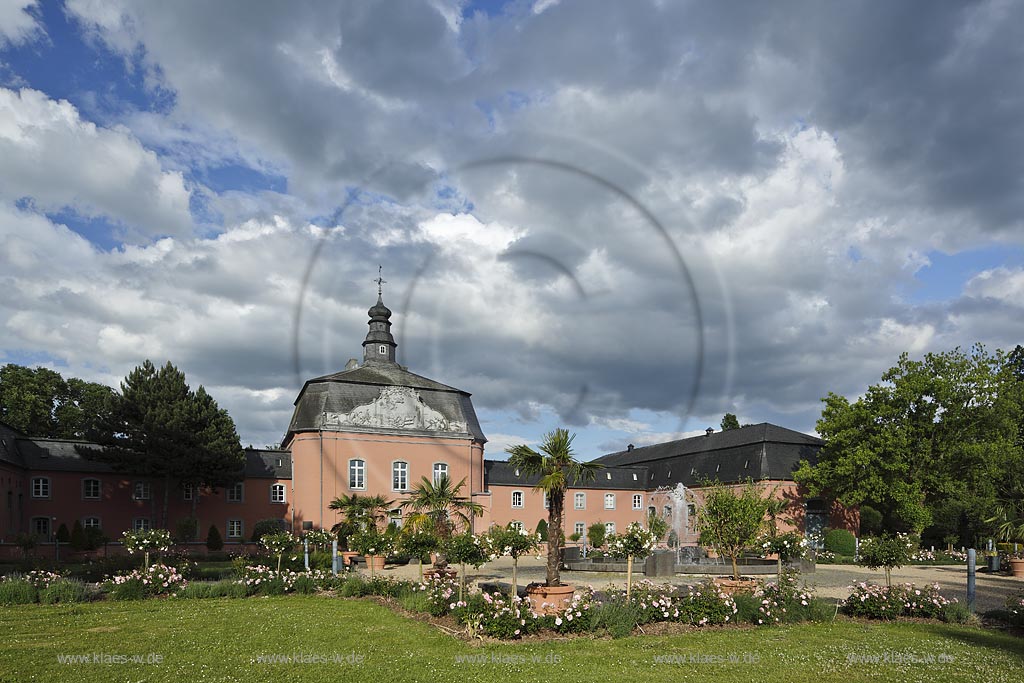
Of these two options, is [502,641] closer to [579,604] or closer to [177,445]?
[579,604]

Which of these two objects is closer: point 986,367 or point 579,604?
point 579,604

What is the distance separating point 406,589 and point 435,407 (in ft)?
92.0

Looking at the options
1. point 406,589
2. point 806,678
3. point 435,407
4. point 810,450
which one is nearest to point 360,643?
point 406,589

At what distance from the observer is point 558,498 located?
14.3 metres

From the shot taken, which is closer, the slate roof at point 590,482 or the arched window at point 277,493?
the arched window at point 277,493

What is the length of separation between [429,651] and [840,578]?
19.8 metres

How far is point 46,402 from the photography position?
5878 cm

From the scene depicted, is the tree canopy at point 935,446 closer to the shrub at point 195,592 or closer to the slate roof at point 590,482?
the slate roof at point 590,482

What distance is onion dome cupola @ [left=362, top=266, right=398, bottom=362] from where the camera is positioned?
5219 cm

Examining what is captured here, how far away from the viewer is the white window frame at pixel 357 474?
42.6 meters

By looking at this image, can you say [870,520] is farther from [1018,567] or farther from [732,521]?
[732,521]

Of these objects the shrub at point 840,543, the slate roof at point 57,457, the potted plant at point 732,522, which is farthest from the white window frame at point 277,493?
the potted plant at point 732,522

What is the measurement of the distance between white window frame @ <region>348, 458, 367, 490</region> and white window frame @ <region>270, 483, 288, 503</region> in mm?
5405

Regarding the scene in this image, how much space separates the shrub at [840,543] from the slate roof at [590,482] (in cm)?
1692
